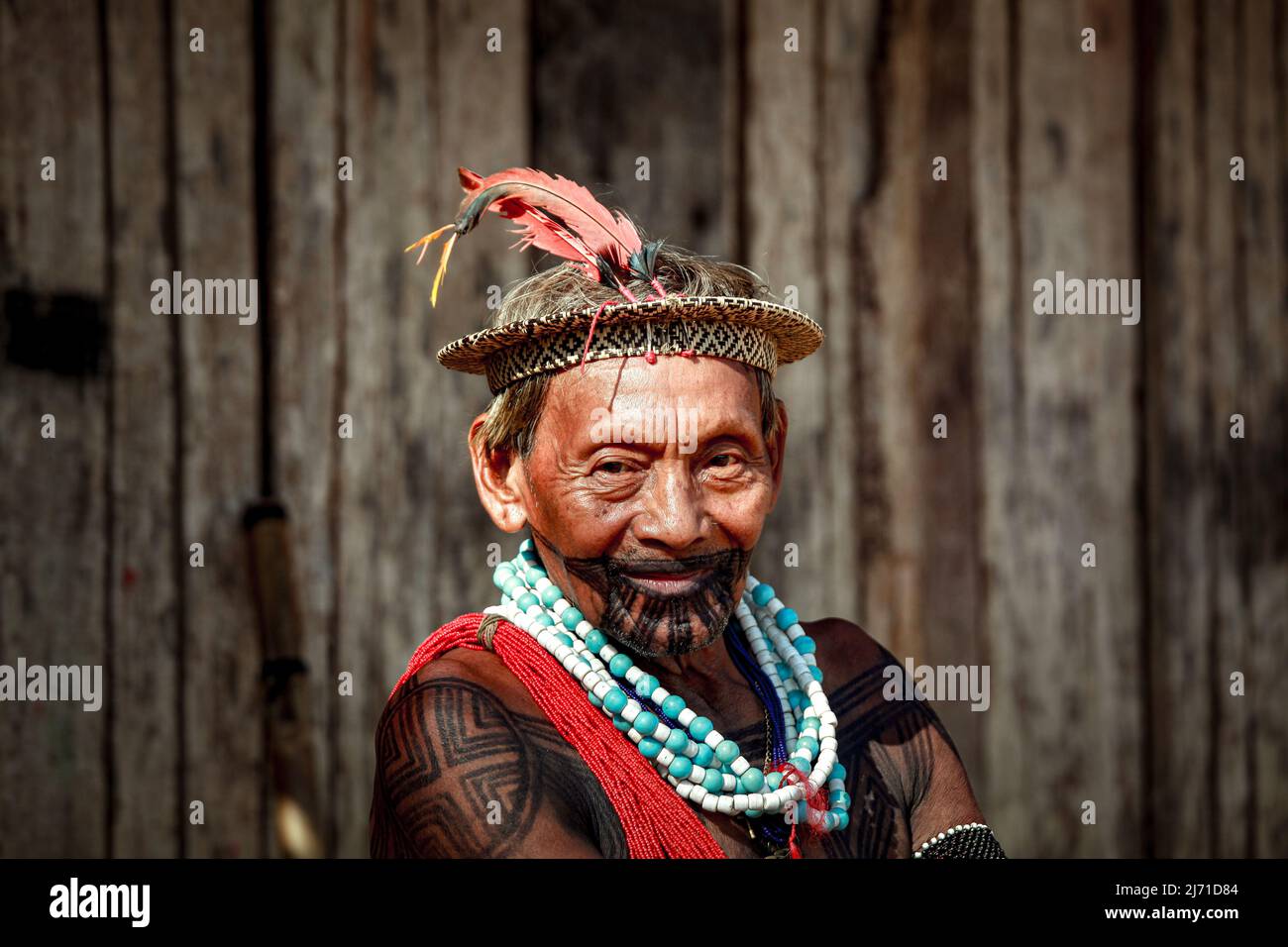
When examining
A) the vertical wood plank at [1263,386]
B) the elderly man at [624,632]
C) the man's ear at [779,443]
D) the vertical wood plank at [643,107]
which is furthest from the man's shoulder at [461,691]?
the vertical wood plank at [1263,386]

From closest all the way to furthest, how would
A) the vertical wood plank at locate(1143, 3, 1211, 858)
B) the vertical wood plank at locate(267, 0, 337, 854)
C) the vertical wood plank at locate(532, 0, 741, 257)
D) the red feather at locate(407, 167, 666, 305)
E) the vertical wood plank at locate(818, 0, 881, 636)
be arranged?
1. the red feather at locate(407, 167, 666, 305)
2. the vertical wood plank at locate(267, 0, 337, 854)
3. the vertical wood plank at locate(532, 0, 741, 257)
4. the vertical wood plank at locate(818, 0, 881, 636)
5. the vertical wood plank at locate(1143, 3, 1211, 858)

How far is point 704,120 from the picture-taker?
341 cm

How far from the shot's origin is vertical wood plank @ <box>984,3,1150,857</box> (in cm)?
353

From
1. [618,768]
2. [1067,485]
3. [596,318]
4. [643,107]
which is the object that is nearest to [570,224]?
[596,318]

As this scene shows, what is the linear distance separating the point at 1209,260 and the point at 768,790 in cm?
252

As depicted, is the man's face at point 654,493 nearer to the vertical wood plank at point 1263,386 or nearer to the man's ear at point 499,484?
the man's ear at point 499,484

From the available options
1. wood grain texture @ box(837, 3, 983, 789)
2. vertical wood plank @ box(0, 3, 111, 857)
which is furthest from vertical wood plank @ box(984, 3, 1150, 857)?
vertical wood plank @ box(0, 3, 111, 857)

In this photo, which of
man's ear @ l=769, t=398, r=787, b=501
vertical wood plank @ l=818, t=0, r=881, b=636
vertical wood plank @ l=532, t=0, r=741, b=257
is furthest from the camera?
vertical wood plank @ l=818, t=0, r=881, b=636

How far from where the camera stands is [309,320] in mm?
3211

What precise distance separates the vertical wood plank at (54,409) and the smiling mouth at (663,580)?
71.4 inches

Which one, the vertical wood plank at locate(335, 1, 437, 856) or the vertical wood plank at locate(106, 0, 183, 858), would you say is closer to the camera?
the vertical wood plank at locate(106, 0, 183, 858)

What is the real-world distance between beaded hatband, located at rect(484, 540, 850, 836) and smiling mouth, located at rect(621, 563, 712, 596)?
12cm

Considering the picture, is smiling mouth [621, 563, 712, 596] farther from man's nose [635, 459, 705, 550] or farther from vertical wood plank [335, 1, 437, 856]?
vertical wood plank [335, 1, 437, 856]
